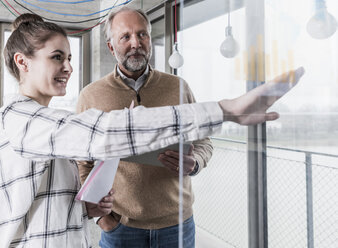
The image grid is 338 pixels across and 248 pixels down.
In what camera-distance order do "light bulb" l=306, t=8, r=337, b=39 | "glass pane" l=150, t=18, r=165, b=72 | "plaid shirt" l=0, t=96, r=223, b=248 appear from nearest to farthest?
"light bulb" l=306, t=8, r=337, b=39 < "plaid shirt" l=0, t=96, r=223, b=248 < "glass pane" l=150, t=18, r=165, b=72

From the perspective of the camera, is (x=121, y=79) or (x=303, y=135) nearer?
(x=303, y=135)

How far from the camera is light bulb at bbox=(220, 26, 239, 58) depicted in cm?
49

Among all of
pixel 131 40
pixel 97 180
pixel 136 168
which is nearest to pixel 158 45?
Answer: pixel 131 40

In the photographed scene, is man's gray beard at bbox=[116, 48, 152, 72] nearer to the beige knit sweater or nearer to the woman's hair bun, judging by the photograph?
the beige knit sweater

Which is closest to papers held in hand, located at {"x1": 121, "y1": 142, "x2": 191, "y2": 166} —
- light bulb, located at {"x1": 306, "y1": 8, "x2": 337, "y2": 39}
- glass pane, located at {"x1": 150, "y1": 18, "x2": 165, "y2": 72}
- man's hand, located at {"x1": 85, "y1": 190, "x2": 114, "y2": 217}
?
man's hand, located at {"x1": 85, "y1": 190, "x2": 114, "y2": 217}

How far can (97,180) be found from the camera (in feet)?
2.33

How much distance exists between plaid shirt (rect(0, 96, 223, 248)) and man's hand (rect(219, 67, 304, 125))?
0.08 feet

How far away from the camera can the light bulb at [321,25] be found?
0.41 metres

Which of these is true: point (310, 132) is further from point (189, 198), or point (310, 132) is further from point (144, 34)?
point (144, 34)

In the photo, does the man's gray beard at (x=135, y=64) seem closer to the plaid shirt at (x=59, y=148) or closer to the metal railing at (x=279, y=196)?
the plaid shirt at (x=59, y=148)

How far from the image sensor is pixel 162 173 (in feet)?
2.93

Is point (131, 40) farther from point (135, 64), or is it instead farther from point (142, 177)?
point (142, 177)

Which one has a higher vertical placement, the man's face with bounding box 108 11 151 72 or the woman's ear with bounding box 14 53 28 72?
the man's face with bounding box 108 11 151 72

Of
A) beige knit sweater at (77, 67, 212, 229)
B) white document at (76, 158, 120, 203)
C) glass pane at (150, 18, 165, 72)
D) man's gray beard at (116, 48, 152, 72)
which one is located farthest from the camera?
glass pane at (150, 18, 165, 72)
